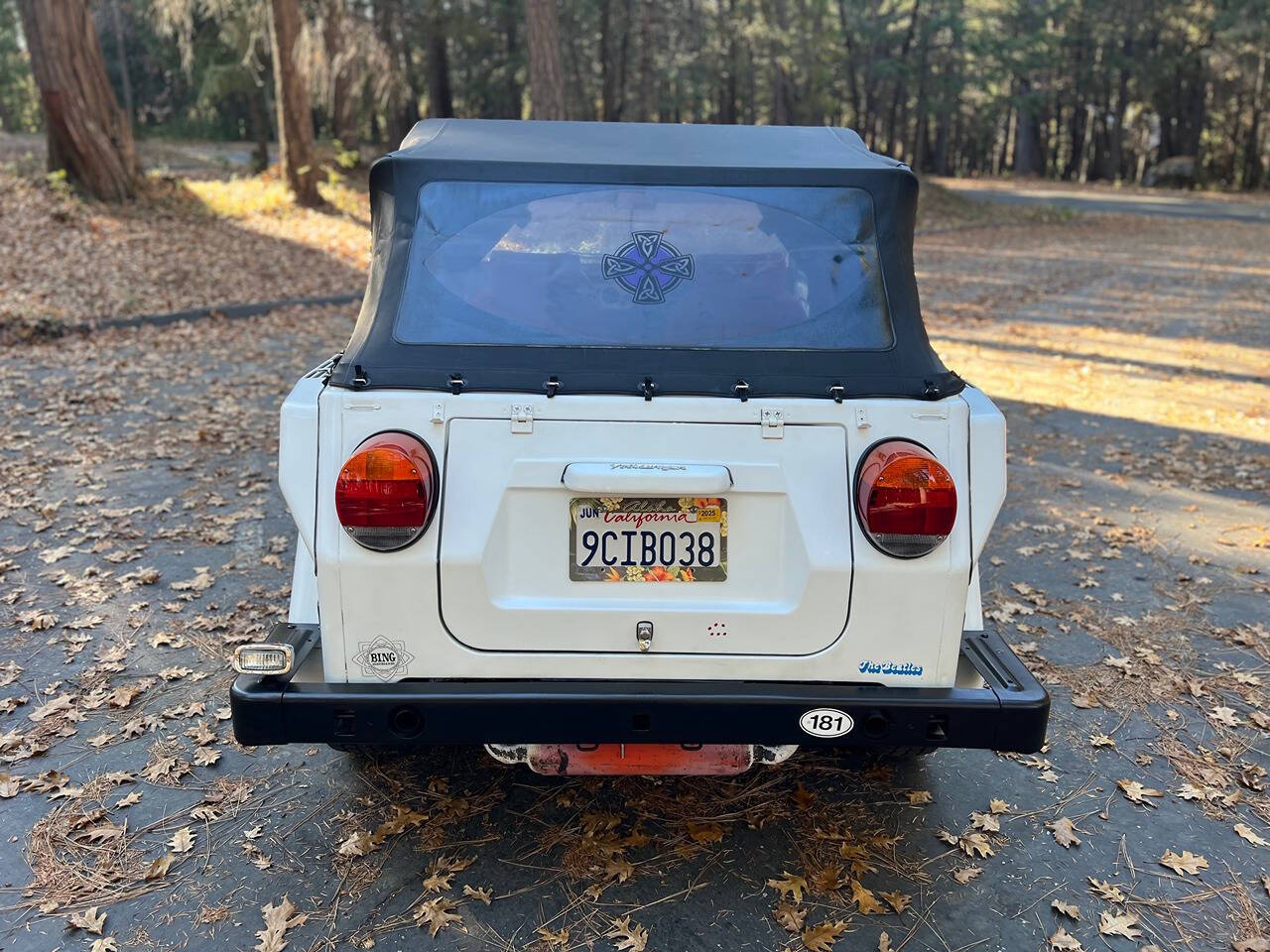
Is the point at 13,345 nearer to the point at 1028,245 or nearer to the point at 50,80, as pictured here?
the point at 50,80

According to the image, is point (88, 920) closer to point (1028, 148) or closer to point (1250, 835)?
point (1250, 835)

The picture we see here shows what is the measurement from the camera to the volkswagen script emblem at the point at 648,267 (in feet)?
10.6

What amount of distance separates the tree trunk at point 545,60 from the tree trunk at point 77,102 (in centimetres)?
686

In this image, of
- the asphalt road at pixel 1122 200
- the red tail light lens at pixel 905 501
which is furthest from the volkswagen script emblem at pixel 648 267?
the asphalt road at pixel 1122 200

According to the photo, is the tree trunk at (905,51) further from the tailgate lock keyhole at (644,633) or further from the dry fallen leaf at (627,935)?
the dry fallen leaf at (627,935)

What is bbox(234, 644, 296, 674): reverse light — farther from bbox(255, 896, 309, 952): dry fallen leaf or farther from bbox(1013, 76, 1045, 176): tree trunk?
bbox(1013, 76, 1045, 176): tree trunk

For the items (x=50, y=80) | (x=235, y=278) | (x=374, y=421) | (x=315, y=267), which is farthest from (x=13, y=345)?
(x=374, y=421)

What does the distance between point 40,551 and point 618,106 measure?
3174cm

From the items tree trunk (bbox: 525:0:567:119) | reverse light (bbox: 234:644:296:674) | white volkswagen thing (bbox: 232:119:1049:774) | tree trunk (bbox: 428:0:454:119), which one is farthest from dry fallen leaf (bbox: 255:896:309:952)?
tree trunk (bbox: 428:0:454:119)

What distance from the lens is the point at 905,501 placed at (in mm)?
2777

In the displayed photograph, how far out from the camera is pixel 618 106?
34438 millimetres

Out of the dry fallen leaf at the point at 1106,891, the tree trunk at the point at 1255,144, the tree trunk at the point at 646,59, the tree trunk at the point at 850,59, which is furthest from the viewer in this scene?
the tree trunk at the point at 1255,144

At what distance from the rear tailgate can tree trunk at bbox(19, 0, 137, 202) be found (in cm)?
1685

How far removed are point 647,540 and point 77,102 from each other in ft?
57.0
